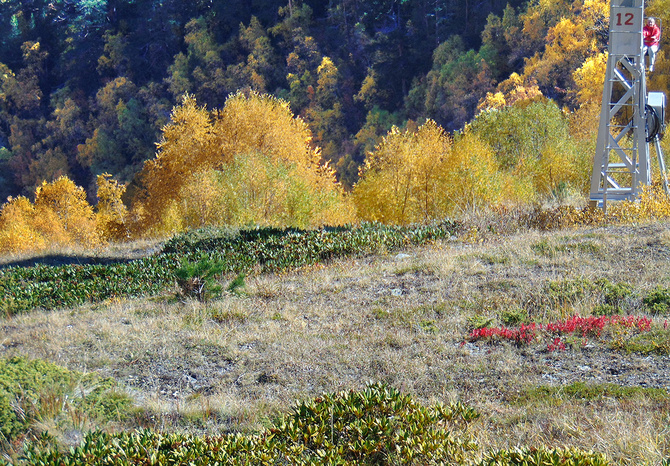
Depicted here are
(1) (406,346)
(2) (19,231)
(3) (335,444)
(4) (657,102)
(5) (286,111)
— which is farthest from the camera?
(2) (19,231)

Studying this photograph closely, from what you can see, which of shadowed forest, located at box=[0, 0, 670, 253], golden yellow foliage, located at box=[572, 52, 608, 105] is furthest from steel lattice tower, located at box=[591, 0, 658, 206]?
golden yellow foliage, located at box=[572, 52, 608, 105]

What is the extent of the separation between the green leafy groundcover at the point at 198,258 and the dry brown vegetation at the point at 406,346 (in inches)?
39.7

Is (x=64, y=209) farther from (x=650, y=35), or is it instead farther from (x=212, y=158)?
(x=650, y=35)

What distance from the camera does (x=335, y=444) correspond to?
3758 mm

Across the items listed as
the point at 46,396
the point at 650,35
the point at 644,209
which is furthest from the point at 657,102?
the point at 46,396

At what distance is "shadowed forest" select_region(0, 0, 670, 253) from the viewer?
26.9m

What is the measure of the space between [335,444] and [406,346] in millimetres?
2591

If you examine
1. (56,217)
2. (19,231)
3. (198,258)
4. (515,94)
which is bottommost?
(56,217)

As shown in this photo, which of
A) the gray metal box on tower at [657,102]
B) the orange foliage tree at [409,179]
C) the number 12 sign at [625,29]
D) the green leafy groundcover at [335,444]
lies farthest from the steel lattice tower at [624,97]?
the orange foliage tree at [409,179]

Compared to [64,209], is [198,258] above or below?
above

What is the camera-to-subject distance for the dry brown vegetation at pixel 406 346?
4.26 m

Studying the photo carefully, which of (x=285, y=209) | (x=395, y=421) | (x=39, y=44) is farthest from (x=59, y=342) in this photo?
(x=39, y=44)

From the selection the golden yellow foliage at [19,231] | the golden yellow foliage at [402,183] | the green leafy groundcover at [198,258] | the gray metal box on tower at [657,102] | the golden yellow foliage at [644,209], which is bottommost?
the golden yellow foliage at [19,231]

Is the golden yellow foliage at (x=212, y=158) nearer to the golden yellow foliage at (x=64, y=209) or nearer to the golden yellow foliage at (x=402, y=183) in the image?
the golden yellow foliage at (x=402, y=183)
